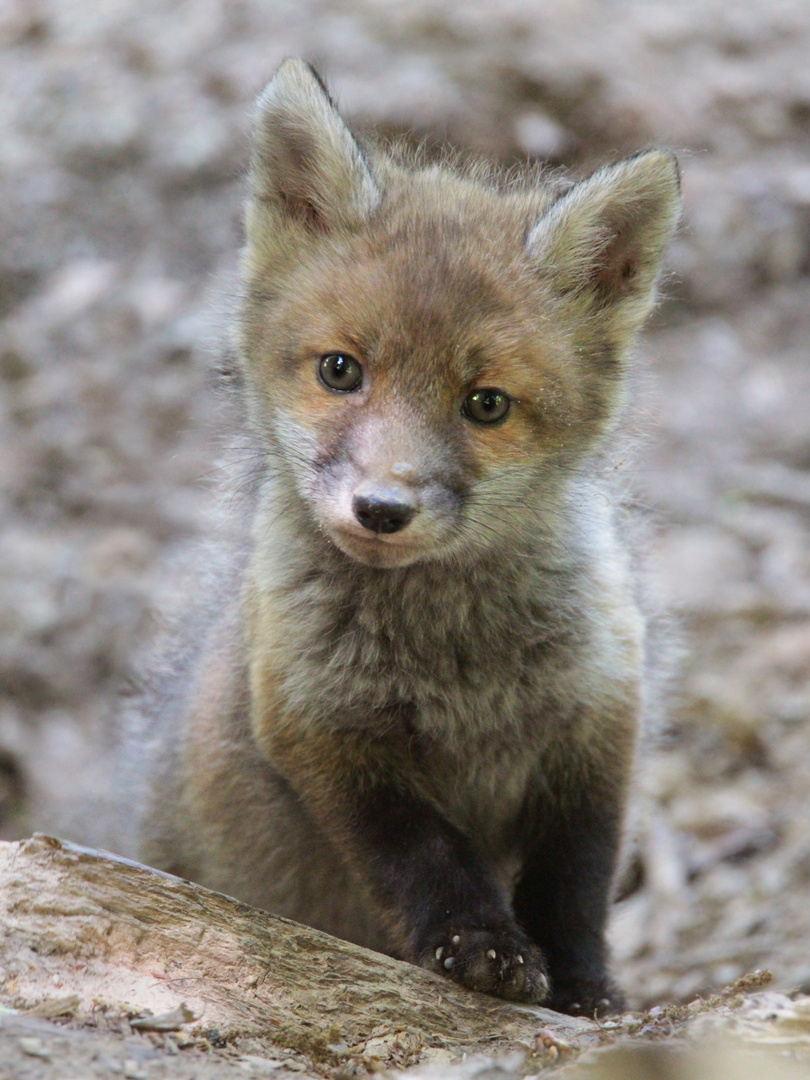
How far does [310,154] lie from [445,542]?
142 centimetres

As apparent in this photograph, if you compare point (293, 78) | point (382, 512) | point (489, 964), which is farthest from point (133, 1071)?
point (293, 78)

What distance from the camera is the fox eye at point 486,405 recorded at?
138 inches

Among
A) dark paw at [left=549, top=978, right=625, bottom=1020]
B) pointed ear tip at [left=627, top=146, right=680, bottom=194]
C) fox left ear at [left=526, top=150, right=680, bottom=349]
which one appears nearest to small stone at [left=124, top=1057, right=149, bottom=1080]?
dark paw at [left=549, top=978, right=625, bottom=1020]

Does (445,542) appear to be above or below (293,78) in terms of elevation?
below

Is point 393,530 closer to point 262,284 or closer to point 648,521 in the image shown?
point 262,284

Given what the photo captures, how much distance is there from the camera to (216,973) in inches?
124

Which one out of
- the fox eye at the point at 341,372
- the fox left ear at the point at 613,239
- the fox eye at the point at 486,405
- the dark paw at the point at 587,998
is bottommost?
the dark paw at the point at 587,998

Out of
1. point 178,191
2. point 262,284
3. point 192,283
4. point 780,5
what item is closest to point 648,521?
point 262,284

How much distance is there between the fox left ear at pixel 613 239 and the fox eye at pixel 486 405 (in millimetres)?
495

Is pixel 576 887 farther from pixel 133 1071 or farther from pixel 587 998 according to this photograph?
pixel 133 1071

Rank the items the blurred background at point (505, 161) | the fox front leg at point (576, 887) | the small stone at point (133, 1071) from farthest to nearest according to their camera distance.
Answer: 1. the blurred background at point (505, 161)
2. the fox front leg at point (576, 887)
3. the small stone at point (133, 1071)

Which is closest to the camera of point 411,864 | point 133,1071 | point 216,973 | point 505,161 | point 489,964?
point 133,1071

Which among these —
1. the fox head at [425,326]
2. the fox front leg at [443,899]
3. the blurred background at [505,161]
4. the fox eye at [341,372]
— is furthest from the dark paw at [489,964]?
the blurred background at [505,161]

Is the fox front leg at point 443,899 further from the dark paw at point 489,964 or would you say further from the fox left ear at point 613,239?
the fox left ear at point 613,239
